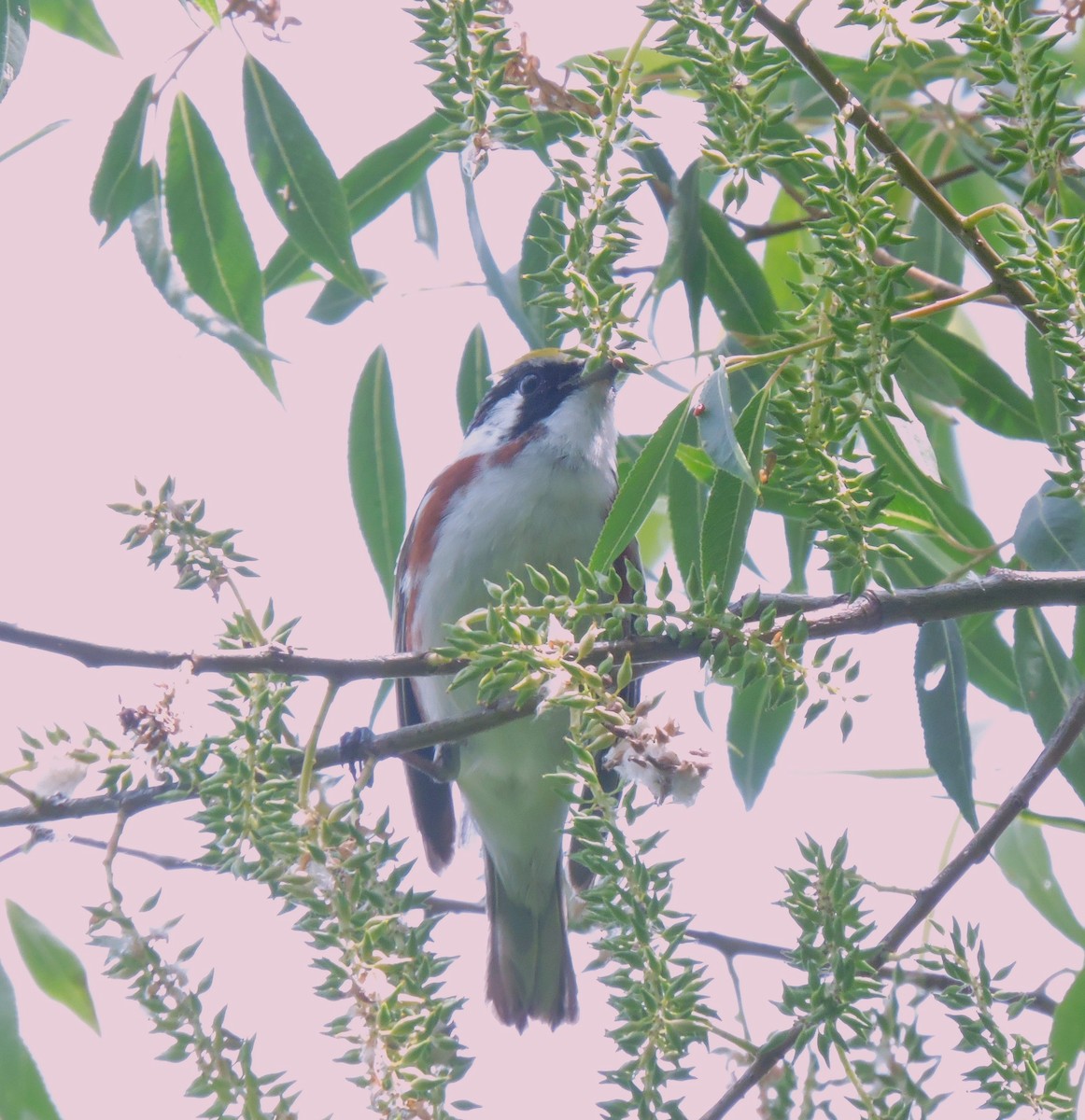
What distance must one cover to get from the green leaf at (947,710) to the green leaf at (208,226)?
1296mm

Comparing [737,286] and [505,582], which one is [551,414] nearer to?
[505,582]

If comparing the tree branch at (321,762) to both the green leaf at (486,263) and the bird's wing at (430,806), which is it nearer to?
the green leaf at (486,263)

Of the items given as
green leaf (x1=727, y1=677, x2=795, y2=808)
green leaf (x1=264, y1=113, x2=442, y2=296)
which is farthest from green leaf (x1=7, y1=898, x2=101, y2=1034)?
green leaf (x1=264, y1=113, x2=442, y2=296)

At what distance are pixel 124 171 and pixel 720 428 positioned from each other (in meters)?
1.58

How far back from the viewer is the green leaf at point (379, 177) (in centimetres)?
303

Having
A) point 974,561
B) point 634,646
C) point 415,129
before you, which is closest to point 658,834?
point 634,646

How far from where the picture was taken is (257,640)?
1.69 metres

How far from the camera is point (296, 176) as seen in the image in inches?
98.3

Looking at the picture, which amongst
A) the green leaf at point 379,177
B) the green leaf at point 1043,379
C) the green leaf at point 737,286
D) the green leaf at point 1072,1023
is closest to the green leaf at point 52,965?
the green leaf at point 379,177

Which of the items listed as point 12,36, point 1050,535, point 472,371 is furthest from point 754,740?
point 12,36

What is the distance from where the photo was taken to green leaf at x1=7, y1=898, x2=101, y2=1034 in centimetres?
230

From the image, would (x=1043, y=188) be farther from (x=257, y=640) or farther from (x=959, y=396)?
(x=959, y=396)

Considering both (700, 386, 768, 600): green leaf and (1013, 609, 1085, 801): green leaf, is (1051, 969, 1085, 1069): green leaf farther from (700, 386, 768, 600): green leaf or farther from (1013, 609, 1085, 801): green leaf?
(700, 386, 768, 600): green leaf

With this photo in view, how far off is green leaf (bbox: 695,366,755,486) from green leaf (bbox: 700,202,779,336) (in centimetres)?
120
